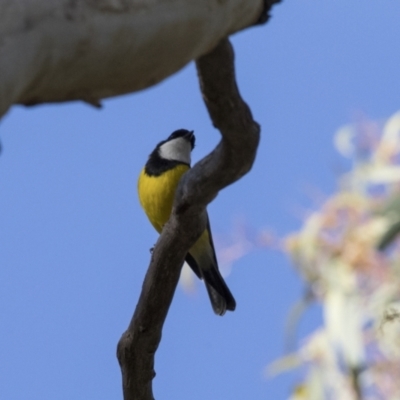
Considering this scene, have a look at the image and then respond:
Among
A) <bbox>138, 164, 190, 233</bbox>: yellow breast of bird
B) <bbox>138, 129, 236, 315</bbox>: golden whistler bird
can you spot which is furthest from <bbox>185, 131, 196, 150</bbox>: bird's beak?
<bbox>138, 164, 190, 233</bbox>: yellow breast of bird

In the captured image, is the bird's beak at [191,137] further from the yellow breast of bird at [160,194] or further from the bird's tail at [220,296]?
the bird's tail at [220,296]

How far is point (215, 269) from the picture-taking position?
2.84 meters

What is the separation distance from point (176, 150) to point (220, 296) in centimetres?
81

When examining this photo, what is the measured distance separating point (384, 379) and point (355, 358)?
0.14 metres

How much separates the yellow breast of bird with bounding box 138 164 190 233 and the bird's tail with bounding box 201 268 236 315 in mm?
318

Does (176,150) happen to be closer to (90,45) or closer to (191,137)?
(191,137)

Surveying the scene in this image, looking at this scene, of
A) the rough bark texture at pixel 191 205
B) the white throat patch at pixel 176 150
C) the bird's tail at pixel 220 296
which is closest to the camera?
the rough bark texture at pixel 191 205

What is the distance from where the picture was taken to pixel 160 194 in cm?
291

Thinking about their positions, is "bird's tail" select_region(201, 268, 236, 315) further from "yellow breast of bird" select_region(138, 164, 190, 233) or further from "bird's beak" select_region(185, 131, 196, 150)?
"bird's beak" select_region(185, 131, 196, 150)

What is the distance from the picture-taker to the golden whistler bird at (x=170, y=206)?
264cm

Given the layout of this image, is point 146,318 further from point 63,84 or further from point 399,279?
point 63,84

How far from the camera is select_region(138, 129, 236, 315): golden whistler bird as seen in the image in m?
2.64

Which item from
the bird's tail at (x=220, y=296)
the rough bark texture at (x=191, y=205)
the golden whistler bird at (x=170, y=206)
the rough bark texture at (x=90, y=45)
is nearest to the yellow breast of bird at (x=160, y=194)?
the golden whistler bird at (x=170, y=206)

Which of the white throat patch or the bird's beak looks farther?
the bird's beak
